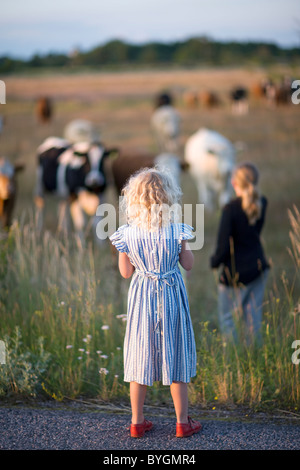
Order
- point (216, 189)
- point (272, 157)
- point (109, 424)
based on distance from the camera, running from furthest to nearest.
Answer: point (272, 157)
point (216, 189)
point (109, 424)

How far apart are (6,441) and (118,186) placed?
390 inches

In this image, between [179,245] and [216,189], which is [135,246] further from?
[216,189]

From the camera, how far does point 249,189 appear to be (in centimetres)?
490

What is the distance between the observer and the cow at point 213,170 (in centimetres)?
1394

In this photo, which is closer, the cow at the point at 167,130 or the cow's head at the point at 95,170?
the cow's head at the point at 95,170

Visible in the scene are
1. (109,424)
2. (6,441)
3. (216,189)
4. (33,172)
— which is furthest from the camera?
(33,172)

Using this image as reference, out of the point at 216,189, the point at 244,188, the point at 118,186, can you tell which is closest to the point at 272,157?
the point at 216,189

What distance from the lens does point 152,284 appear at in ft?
11.2

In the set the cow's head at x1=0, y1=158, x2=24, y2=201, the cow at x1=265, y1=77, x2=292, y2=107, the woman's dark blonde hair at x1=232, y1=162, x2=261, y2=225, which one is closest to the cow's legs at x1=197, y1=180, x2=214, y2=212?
the cow's head at x1=0, y1=158, x2=24, y2=201

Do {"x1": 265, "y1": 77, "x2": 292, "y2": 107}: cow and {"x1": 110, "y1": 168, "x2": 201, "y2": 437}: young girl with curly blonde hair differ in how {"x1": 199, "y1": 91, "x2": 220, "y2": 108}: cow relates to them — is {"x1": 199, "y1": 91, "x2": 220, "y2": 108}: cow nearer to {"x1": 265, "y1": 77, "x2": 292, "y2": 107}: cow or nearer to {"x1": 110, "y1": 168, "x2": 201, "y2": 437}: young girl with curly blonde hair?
{"x1": 265, "y1": 77, "x2": 292, "y2": 107}: cow

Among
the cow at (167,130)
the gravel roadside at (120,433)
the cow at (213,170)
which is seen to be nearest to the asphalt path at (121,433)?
the gravel roadside at (120,433)

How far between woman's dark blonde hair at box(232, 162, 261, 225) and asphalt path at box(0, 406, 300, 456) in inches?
71.3

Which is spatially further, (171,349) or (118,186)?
(118,186)

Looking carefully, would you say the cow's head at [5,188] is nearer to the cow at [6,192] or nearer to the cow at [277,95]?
the cow at [6,192]
